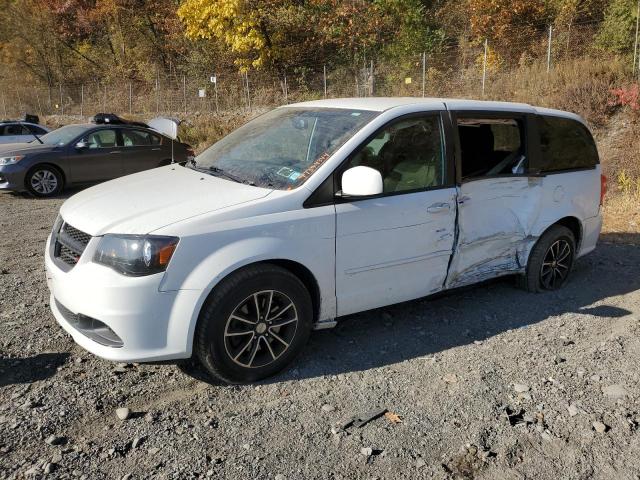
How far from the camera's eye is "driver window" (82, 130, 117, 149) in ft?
38.2

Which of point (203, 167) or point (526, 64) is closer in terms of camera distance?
point (203, 167)

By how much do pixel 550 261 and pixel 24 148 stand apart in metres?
9.98

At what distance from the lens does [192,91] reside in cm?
2777

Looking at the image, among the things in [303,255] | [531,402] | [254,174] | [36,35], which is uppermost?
[36,35]

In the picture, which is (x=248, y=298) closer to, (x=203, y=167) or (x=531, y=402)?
(x=203, y=167)

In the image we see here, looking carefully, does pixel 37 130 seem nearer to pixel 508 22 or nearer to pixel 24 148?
pixel 24 148

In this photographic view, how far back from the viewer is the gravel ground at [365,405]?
2.90 m

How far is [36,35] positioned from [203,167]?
129 ft

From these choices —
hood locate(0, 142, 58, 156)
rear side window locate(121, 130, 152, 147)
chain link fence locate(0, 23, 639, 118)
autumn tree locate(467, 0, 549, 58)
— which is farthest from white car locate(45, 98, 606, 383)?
autumn tree locate(467, 0, 549, 58)

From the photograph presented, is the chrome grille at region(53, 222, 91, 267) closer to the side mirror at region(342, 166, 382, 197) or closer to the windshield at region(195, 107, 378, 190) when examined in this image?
the windshield at region(195, 107, 378, 190)

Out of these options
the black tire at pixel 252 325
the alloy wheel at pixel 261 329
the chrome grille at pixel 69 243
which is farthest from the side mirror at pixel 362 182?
the chrome grille at pixel 69 243

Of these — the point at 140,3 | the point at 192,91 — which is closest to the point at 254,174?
the point at 192,91

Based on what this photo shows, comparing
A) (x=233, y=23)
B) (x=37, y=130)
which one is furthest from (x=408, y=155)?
(x=233, y=23)

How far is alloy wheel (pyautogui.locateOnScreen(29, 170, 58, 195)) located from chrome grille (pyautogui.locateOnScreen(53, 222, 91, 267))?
26.3 feet
